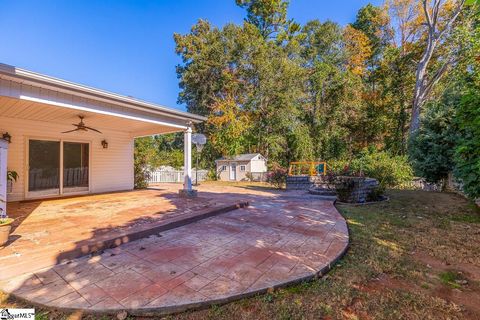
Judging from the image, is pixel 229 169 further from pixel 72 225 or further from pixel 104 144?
pixel 72 225

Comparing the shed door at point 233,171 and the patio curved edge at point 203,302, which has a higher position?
the shed door at point 233,171

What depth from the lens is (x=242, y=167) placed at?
19766 mm

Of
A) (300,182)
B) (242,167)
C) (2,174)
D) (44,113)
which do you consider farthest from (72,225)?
(242,167)

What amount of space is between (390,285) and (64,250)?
12.2 feet

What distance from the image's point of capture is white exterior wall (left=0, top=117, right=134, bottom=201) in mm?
6078

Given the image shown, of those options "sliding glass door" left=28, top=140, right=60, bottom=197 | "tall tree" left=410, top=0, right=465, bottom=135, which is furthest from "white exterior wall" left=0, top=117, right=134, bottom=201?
"tall tree" left=410, top=0, right=465, bottom=135

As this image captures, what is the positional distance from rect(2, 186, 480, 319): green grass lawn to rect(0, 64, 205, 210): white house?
10.8 feet

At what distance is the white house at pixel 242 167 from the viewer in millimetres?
19112

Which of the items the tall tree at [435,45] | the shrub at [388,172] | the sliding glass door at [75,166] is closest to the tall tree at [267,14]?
the tall tree at [435,45]

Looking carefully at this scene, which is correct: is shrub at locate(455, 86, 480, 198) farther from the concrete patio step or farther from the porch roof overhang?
the porch roof overhang

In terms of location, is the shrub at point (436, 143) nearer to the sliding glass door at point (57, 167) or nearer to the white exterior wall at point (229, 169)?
the sliding glass door at point (57, 167)

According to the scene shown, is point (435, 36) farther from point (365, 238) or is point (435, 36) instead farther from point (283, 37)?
point (365, 238)

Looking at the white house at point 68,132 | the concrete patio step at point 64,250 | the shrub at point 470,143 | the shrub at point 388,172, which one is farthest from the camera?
the shrub at point 388,172

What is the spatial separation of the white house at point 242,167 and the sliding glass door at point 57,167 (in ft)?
42.4
